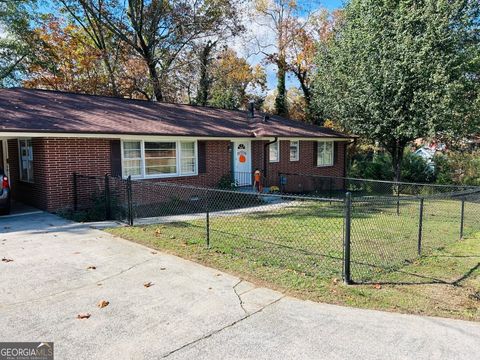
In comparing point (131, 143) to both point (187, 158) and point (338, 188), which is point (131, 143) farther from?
point (338, 188)

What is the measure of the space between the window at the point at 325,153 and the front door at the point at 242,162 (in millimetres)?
4509

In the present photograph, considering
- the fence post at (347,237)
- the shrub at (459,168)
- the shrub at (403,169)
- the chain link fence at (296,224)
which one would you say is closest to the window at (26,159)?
the chain link fence at (296,224)

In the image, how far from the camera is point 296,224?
360 inches

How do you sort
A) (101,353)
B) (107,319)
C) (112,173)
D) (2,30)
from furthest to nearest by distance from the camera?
(2,30) < (112,173) < (107,319) < (101,353)

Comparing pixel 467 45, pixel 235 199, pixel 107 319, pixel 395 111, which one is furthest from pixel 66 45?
pixel 107 319

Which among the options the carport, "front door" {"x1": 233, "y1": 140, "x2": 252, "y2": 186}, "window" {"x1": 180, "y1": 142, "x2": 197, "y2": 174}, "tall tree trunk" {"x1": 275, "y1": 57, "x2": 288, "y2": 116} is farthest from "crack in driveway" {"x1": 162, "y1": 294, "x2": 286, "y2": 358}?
"tall tree trunk" {"x1": 275, "y1": 57, "x2": 288, "y2": 116}

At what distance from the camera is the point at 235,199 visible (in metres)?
13.1

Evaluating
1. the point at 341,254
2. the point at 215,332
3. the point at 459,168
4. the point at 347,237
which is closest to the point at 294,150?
the point at 459,168

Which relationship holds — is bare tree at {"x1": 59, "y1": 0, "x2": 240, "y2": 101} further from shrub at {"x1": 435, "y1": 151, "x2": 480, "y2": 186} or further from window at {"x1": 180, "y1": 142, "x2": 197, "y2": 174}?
shrub at {"x1": 435, "y1": 151, "x2": 480, "y2": 186}

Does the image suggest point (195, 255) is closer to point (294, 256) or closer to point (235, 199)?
point (294, 256)

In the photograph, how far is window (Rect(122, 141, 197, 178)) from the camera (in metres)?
11.7

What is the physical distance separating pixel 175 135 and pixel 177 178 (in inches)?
62.6

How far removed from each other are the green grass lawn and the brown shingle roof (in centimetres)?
398

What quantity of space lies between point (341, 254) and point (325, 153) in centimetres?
1296
